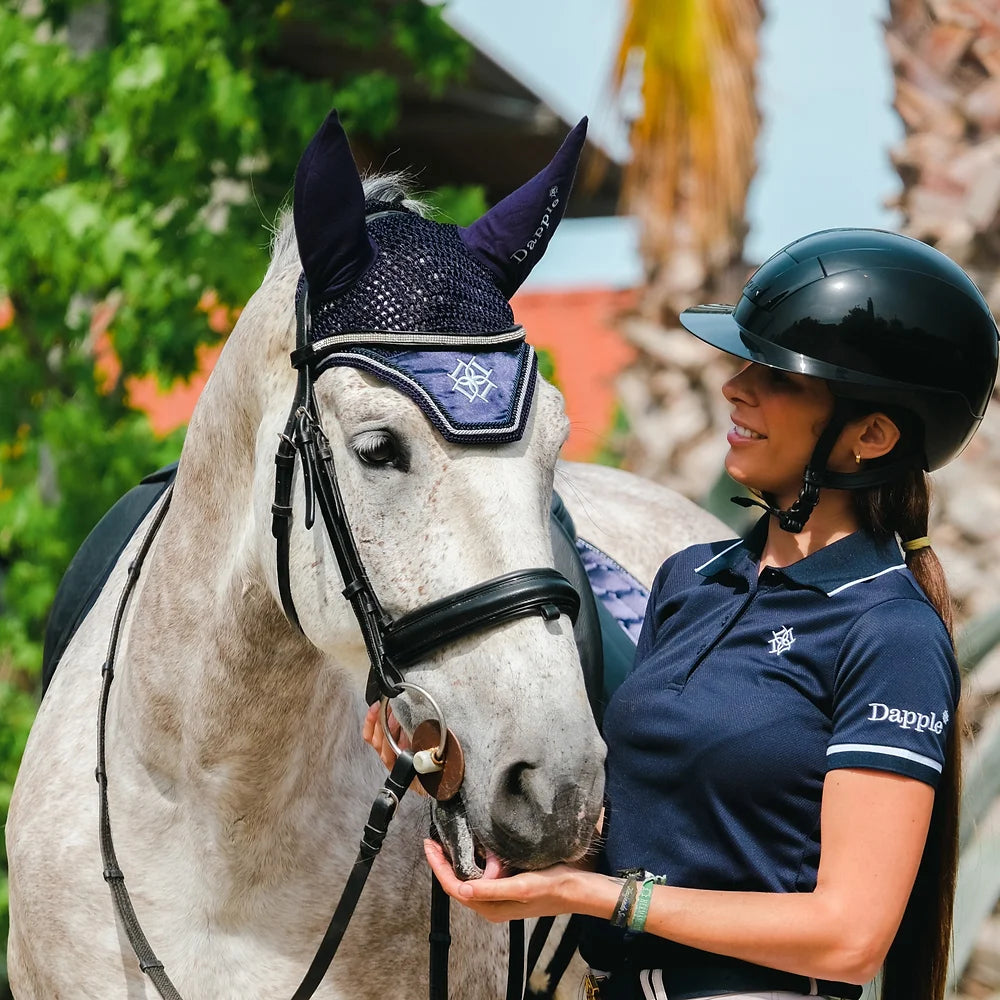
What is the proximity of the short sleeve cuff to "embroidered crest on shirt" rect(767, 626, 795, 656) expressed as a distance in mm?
208

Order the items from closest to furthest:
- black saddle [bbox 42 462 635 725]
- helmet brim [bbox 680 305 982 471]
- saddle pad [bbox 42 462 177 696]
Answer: helmet brim [bbox 680 305 982 471]
black saddle [bbox 42 462 635 725]
saddle pad [bbox 42 462 177 696]

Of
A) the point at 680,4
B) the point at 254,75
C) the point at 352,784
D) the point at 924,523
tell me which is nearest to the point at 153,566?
the point at 352,784

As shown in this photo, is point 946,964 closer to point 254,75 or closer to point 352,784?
point 352,784

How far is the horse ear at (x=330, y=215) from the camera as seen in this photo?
6.40 ft

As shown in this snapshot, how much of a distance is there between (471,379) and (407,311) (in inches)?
6.6

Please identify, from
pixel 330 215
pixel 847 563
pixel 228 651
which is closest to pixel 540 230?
pixel 330 215

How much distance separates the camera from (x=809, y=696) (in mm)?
1873

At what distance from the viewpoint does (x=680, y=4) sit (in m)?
5.71

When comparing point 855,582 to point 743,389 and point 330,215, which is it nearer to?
point 743,389

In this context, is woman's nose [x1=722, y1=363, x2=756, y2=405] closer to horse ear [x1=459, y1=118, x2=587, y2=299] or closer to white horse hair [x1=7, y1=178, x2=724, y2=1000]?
white horse hair [x1=7, y1=178, x2=724, y2=1000]

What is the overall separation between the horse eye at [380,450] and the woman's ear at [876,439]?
75 centimetres

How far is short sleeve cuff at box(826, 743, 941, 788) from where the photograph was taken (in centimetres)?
172

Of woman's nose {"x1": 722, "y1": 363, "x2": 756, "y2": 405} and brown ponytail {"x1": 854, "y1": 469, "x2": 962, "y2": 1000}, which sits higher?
woman's nose {"x1": 722, "y1": 363, "x2": 756, "y2": 405}

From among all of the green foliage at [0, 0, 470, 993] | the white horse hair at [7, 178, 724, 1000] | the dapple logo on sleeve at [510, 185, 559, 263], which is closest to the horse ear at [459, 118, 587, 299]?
the dapple logo on sleeve at [510, 185, 559, 263]
